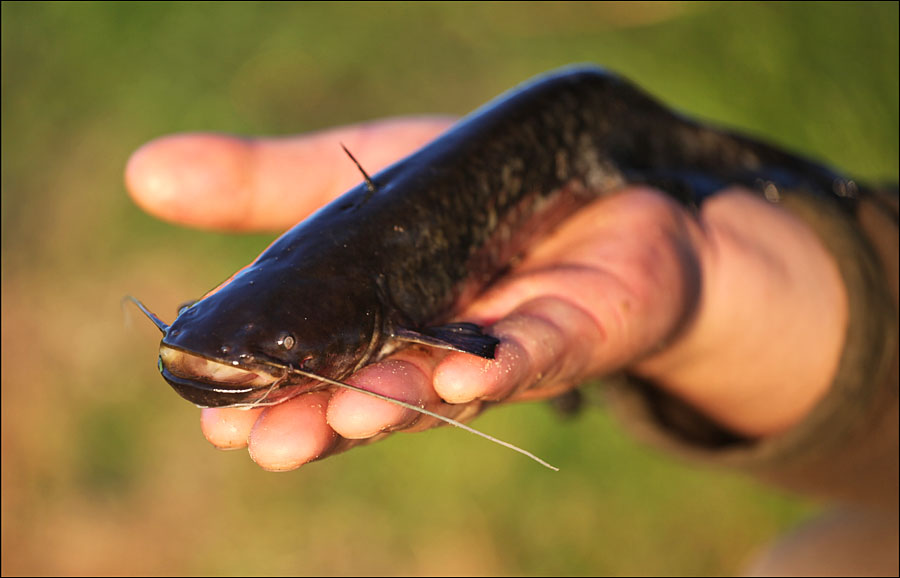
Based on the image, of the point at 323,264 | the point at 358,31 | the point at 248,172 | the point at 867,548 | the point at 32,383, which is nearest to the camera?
the point at 323,264

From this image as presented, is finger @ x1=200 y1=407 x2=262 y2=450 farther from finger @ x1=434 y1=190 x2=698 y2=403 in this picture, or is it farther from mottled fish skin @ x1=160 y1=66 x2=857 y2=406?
finger @ x1=434 y1=190 x2=698 y2=403

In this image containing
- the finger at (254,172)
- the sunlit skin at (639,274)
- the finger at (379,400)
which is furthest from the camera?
the finger at (254,172)

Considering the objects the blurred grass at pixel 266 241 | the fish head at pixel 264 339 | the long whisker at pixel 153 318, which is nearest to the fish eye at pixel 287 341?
the fish head at pixel 264 339

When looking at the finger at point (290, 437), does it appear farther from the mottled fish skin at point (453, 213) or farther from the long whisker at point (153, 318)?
the long whisker at point (153, 318)

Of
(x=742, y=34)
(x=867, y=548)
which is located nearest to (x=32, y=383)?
(x=867, y=548)

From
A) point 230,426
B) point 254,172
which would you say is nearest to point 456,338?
point 230,426

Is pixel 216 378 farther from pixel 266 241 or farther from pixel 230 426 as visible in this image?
pixel 266 241

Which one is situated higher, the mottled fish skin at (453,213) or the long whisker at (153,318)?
the long whisker at (153,318)

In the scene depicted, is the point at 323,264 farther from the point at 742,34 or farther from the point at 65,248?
the point at 742,34
